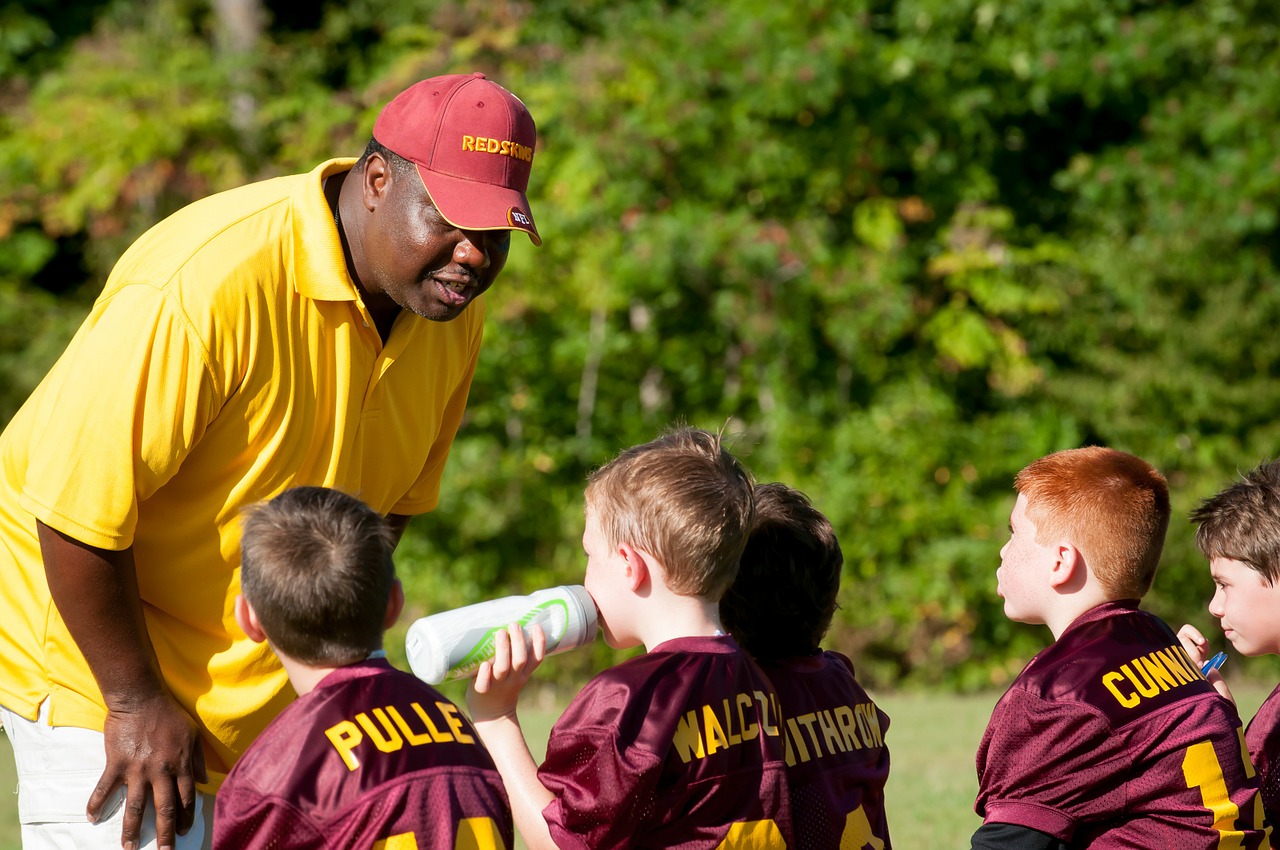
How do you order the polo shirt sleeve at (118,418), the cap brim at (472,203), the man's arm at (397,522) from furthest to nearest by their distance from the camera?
1. the man's arm at (397,522)
2. the cap brim at (472,203)
3. the polo shirt sleeve at (118,418)

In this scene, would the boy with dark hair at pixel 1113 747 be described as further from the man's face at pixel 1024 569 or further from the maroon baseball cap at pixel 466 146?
the maroon baseball cap at pixel 466 146

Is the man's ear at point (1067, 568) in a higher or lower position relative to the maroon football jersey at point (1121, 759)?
higher

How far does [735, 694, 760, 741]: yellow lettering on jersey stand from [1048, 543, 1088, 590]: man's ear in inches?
37.2

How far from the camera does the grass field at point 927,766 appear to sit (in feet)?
19.6

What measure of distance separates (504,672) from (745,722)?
0.50 m

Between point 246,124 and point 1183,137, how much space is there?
867 cm

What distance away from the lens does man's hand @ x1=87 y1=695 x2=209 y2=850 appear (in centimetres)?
282

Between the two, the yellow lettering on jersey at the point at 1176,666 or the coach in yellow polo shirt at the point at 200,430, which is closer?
the coach in yellow polo shirt at the point at 200,430

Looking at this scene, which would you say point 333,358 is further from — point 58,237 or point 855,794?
point 58,237

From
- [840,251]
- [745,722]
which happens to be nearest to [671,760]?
[745,722]

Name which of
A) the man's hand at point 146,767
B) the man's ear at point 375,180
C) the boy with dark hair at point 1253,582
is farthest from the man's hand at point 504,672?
the boy with dark hair at point 1253,582

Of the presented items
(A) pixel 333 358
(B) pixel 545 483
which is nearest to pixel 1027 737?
(A) pixel 333 358

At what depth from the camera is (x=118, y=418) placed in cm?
273

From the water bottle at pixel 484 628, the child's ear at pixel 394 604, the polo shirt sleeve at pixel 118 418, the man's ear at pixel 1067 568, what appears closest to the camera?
the child's ear at pixel 394 604
